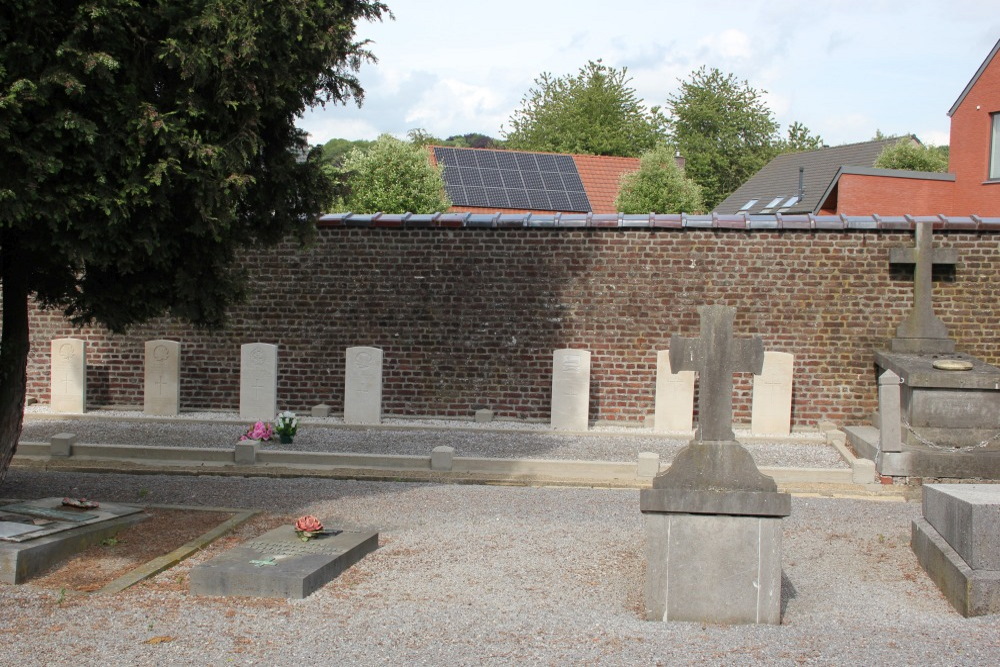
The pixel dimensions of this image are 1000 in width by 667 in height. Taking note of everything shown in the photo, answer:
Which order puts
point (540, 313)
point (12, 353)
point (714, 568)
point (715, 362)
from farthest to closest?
point (540, 313) → point (12, 353) → point (715, 362) → point (714, 568)

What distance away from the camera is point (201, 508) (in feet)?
28.8

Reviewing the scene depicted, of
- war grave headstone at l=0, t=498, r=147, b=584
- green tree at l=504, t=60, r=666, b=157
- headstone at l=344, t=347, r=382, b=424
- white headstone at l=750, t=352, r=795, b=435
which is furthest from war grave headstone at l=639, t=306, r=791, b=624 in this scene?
green tree at l=504, t=60, r=666, b=157

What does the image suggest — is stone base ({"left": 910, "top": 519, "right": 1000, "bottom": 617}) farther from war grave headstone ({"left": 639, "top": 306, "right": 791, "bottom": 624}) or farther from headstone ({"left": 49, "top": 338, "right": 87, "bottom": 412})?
headstone ({"left": 49, "top": 338, "right": 87, "bottom": 412})

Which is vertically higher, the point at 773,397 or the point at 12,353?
the point at 12,353

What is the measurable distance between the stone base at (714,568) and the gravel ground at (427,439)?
5.60 m

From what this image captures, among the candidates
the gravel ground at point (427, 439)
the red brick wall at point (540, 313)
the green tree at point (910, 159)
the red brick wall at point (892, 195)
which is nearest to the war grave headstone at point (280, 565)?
the gravel ground at point (427, 439)

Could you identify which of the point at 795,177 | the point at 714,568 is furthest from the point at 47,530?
the point at 795,177

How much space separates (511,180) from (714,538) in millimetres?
27599

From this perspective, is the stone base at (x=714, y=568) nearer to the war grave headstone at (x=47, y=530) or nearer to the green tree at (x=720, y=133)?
the war grave headstone at (x=47, y=530)

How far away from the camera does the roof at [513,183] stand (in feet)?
101

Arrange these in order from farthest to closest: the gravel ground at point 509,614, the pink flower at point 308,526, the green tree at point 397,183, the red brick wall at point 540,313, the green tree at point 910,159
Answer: the green tree at point 910,159 → the green tree at point 397,183 → the red brick wall at point 540,313 → the pink flower at point 308,526 → the gravel ground at point 509,614

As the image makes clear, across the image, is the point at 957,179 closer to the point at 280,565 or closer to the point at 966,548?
the point at 966,548

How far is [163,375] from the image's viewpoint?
14141mm

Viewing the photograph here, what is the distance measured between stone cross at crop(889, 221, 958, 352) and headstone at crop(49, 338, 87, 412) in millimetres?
11665
